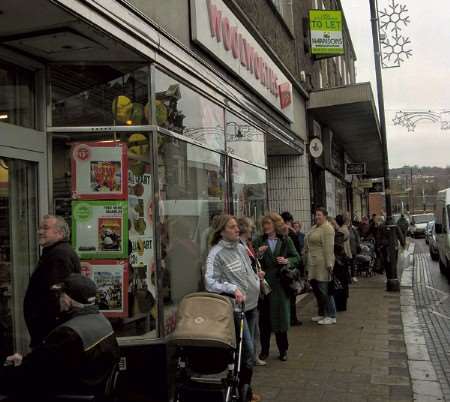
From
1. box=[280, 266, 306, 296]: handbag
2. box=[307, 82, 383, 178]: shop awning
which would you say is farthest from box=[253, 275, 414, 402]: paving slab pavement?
box=[307, 82, 383, 178]: shop awning

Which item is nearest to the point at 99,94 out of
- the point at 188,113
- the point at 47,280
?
the point at 188,113

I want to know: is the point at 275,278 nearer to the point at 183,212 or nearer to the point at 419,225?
the point at 183,212

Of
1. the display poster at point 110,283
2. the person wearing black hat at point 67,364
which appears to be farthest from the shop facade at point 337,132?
the person wearing black hat at point 67,364

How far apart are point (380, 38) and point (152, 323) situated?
10294 mm

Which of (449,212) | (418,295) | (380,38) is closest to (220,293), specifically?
(418,295)

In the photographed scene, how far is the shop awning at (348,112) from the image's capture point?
577 inches

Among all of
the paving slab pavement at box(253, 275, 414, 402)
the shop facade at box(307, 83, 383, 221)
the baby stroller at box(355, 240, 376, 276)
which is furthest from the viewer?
the baby stroller at box(355, 240, 376, 276)

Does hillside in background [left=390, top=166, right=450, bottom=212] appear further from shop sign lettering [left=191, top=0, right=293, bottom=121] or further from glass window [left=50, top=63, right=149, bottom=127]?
glass window [left=50, top=63, right=149, bottom=127]

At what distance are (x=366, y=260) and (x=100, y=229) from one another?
11.3m

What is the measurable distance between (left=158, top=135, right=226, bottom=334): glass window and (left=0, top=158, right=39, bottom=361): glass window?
126 centimetres

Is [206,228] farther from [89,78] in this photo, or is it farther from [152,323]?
[89,78]

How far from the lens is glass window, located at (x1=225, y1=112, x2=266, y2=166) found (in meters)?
8.49

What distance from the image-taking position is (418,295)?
39.7ft

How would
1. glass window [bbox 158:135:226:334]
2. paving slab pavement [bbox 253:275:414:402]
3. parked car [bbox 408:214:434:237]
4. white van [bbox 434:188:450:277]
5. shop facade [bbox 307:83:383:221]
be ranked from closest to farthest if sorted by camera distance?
paving slab pavement [bbox 253:275:414:402] < glass window [bbox 158:135:226:334] < white van [bbox 434:188:450:277] < shop facade [bbox 307:83:383:221] < parked car [bbox 408:214:434:237]
